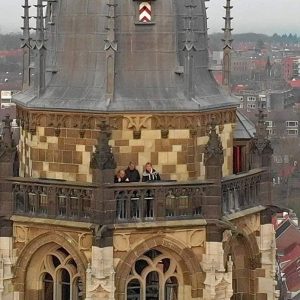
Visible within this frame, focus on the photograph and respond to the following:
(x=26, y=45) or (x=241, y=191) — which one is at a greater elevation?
(x=26, y=45)

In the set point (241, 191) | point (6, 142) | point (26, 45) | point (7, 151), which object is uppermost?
point (26, 45)

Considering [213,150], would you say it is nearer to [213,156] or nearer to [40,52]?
[213,156]

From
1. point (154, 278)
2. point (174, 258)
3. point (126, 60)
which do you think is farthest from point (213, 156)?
point (154, 278)

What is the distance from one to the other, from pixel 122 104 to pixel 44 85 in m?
1.80

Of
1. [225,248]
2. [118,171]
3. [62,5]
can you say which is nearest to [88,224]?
[118,171]

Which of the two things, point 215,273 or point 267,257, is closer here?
point 215,273

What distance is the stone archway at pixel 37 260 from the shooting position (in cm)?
2223

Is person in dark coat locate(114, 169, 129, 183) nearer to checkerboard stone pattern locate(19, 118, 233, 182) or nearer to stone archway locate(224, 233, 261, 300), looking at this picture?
checkerboard stone pattern locate(19, 118, 233, 182)

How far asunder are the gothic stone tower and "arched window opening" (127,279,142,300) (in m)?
0.03

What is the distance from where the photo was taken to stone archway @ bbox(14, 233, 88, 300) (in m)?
22.2

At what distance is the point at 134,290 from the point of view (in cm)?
2269

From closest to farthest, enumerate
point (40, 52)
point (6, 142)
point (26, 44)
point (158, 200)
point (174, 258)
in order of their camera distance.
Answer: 1. point (158, 200)
2. point (174, 258)
3. point (40, 52)
4. point (6, 142)
5. point (26, 44)

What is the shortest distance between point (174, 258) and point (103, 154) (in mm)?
2667

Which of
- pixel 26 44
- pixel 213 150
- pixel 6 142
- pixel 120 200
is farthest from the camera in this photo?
pixel 26 44
